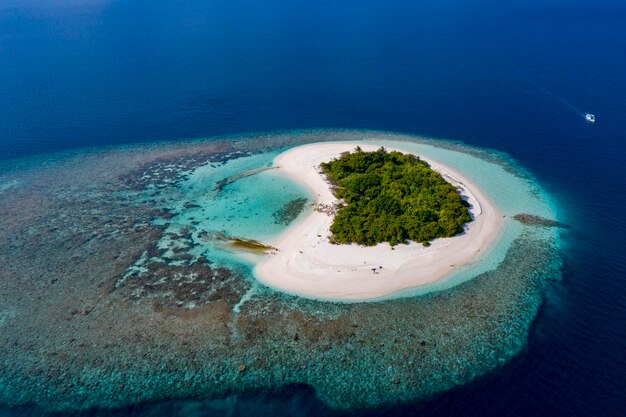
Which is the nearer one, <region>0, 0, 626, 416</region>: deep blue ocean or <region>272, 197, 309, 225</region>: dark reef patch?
<region>0, 0, 626, 416</region>: deep blue ocean

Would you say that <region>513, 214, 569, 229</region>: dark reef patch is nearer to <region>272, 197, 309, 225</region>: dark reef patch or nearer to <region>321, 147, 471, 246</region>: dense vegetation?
<region>321, 147, 471, 246</region>: dense vegetation

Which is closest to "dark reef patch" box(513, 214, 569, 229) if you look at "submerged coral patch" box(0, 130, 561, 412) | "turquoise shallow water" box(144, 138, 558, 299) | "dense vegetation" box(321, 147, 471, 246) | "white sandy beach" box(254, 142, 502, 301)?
"turquoise shallow water" box(144, 138, 558, 299)

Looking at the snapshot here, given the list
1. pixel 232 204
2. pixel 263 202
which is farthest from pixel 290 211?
pixel 232 204

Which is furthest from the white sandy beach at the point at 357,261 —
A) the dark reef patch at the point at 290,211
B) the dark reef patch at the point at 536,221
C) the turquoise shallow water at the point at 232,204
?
the turquoise shallow water at the point at 232,204

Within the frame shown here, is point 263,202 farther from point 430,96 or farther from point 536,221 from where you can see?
point 430,96

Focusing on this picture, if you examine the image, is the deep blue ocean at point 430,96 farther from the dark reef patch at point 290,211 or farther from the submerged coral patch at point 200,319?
the dark reef patch at point 290,211

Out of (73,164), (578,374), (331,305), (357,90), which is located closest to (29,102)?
(73,164)

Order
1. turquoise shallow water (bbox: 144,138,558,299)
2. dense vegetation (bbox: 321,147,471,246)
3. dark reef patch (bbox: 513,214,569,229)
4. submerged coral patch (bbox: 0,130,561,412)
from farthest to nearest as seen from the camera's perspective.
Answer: dark reef patch (bbox: 513,214,569,229) < dense vegetation (bbox: 321,147,471,246) < turquoise shallow water (bbox: 144,138,558,299) < submerged coral patch (bbox: 0,130,561,412)
